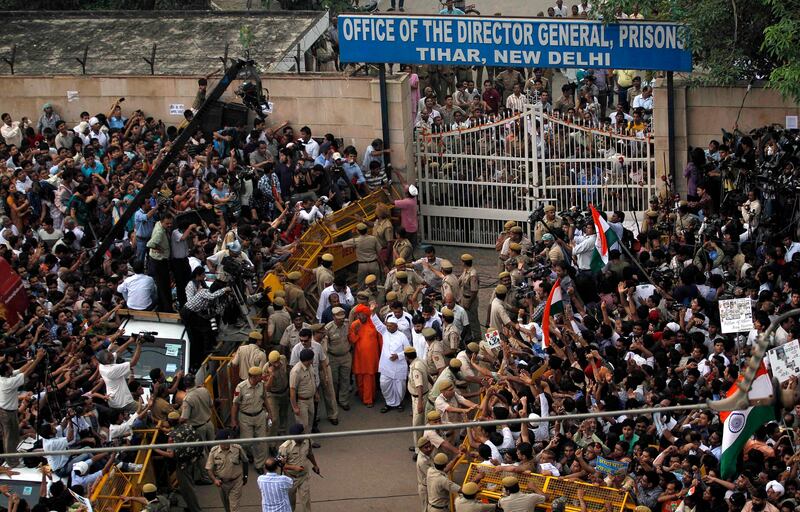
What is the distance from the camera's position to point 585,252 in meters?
22.6

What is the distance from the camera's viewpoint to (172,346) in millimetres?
21094

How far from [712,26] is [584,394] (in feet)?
22.4

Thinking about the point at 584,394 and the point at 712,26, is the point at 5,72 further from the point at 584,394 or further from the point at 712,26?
the point at 584,394

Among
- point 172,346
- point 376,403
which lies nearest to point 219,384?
point 172,346

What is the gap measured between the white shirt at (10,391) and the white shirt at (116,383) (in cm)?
97

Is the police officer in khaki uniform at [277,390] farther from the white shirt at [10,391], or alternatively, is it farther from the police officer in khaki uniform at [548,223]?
the police officer in khaki uniform at [548,223]

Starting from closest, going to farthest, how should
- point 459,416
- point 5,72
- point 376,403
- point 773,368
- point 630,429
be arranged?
point 773,368, point 630,429, point 459,416, point 376,403, point 5,72

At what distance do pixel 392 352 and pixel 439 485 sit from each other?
3590 mm

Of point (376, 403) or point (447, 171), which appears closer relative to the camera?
point (376, 403)

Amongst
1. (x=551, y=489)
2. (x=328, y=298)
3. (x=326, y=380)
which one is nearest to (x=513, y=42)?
(x=328, y=298)

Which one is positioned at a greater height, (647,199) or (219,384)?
(647,199)

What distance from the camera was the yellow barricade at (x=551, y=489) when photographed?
17567mm

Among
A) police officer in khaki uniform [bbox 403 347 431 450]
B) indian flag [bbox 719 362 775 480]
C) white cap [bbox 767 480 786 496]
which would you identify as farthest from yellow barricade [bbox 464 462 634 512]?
police officer in khaki uniform [bbox 403 347 431 450]

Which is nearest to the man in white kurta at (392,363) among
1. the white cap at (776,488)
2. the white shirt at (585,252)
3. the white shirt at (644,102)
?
the white shirt at (585,252)
